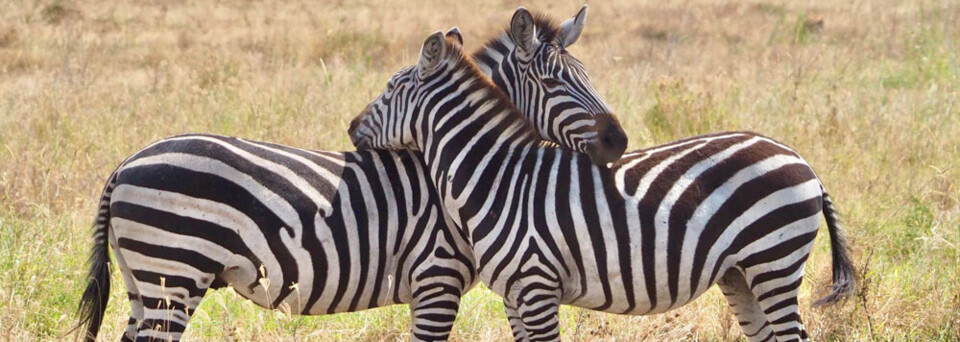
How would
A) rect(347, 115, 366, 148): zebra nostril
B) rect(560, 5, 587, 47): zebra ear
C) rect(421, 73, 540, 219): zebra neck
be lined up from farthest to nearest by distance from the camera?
1. rect(560, 5, 587, 47): zebra ear
2. rect(347, 115, 366, 148): zebra nostril
3. rect(421, 73, 540, 219): zebra neck

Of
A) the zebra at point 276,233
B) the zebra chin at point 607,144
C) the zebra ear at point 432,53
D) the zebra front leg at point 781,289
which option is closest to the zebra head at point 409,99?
the zebra ear at point 432,53

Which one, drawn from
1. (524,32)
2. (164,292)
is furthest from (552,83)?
(164,292)

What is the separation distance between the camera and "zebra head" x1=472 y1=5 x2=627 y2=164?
14.6ft

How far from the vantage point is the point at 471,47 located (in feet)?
57.6

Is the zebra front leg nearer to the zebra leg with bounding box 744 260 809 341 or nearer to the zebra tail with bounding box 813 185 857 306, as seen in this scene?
the zebra leg with bounding box 744 260 809 341

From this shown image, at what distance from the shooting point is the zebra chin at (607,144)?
4230 mm

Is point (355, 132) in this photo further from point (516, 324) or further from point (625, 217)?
point (625, 217)

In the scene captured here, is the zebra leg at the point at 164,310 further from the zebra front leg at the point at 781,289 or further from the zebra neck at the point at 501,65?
the zebra front leg at the point at 781,289

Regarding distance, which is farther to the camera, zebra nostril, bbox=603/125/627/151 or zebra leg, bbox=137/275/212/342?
zebra nostril, bbox=603/125/627/151

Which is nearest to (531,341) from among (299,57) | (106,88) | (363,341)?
(363,341)

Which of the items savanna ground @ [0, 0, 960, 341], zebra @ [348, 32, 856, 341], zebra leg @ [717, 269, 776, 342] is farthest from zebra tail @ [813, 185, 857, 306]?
savanna ground @ [0, 0, 960, 341]

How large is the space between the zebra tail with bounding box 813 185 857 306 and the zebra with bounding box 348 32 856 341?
3 cm

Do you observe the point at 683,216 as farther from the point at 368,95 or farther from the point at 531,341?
the point at 368,95

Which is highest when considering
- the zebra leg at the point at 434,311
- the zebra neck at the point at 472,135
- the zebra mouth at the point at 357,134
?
the zebra mouth at the point at 357,134
